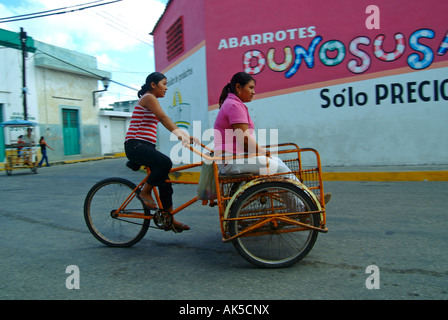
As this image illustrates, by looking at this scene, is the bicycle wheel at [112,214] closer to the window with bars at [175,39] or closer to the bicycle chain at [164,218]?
the bicycle chain at [164,218]

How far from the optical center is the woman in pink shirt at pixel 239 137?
2844 mm

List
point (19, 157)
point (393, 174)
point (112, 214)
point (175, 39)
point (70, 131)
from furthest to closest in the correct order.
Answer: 1. point (70, 131)
2. point (19, 157)
3. point (175, 39)
4. point (393, 174)
5. point (112, 214)

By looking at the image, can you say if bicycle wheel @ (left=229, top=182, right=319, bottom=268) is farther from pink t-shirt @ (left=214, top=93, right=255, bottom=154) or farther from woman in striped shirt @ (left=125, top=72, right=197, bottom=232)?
woman in striped shirt @ (left=125, top=72, right=197, bottom=232)

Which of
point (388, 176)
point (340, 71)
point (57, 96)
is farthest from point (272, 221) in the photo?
point (57, 96)

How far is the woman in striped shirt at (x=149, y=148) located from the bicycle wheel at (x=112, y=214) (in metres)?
0.23

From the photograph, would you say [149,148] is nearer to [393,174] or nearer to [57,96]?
[393,174]

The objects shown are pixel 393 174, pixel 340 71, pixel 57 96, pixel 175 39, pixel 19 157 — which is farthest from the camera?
pixel 57 96

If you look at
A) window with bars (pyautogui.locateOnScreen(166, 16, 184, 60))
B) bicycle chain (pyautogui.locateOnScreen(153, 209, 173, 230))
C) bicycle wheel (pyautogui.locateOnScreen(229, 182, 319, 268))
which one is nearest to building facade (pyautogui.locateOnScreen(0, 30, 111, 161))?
window with bars (pyautogui.locateOnScreen(166, 16, 184, 60))

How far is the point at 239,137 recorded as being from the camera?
9.60 ft

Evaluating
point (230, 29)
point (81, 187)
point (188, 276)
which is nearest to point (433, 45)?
point (230, 29)

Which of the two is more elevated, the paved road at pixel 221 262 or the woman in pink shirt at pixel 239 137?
the woman in pink shirt at pixel 239 137

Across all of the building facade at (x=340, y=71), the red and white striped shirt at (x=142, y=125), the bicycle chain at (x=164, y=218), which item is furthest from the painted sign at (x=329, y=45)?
the bicycle chain at (x=164, y=218)

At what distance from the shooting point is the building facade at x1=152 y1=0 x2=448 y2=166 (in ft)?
26.4

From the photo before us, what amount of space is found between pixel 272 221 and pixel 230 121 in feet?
3.02
